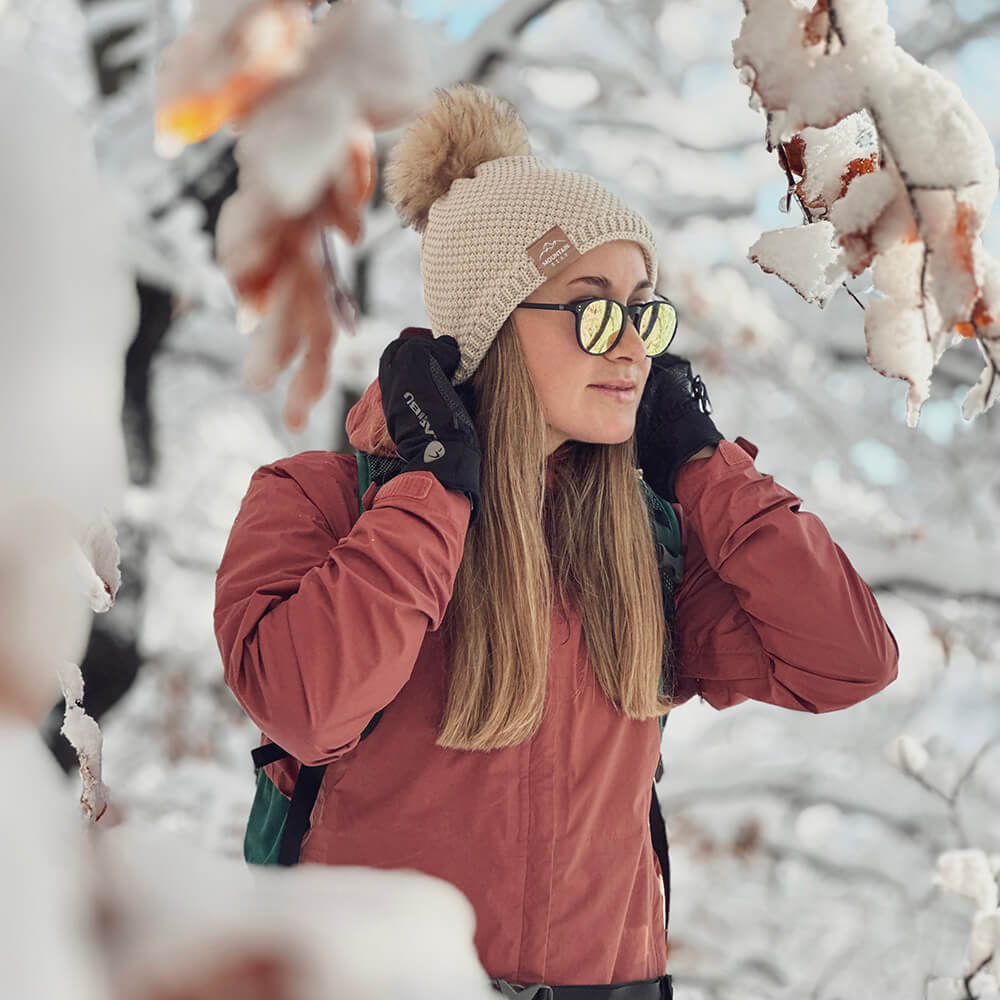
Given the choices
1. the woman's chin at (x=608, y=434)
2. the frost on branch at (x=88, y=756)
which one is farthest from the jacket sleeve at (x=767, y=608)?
the frost on branch at (x=88, y=756)

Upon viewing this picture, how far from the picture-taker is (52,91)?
0.24 m

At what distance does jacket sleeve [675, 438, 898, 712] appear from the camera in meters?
1.43

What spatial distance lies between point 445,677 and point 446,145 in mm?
815

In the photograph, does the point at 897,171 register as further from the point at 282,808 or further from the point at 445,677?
the point at 282,808

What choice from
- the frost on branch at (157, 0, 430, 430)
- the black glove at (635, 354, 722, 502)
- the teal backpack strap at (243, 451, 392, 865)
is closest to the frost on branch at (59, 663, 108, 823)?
the frost on branch at (157, 0, 430, 430)

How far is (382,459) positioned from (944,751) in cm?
345

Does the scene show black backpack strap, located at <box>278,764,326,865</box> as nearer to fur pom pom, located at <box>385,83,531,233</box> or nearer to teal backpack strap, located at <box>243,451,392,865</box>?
teal backpack strap, located at <box>243,451,392,865</box>

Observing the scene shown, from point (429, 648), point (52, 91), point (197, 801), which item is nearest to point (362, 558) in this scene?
point (429, 648)

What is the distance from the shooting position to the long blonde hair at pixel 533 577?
138 centimetres

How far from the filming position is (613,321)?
1528mm

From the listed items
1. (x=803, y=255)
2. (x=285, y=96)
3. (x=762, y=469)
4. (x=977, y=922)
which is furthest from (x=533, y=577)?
(x=762, y=469)

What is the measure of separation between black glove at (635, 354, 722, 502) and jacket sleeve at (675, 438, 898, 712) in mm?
31

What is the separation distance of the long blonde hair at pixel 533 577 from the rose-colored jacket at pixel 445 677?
0.13 feet

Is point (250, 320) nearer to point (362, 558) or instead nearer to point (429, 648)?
point (362, 558)
